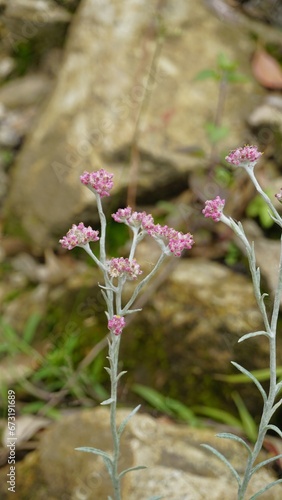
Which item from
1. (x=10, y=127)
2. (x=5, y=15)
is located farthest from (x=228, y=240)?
(x=5, y=15)

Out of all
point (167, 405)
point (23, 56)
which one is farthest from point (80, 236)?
point (23, 56)

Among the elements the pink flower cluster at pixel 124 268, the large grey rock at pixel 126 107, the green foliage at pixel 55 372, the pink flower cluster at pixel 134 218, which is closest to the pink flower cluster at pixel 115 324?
the pink flower cluster at pixel 124 268

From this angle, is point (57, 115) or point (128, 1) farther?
point (128, 1)

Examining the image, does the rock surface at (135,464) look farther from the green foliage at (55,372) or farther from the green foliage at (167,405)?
the green foliage at (55,372)

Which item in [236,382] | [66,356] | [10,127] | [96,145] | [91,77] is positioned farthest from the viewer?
[10,127]

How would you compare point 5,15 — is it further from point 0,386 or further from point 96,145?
point 0,386

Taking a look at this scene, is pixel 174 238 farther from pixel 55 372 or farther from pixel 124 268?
pixel 55 372

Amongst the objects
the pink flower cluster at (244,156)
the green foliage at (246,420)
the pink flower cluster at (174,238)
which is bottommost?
the green foliage at (246,420)
